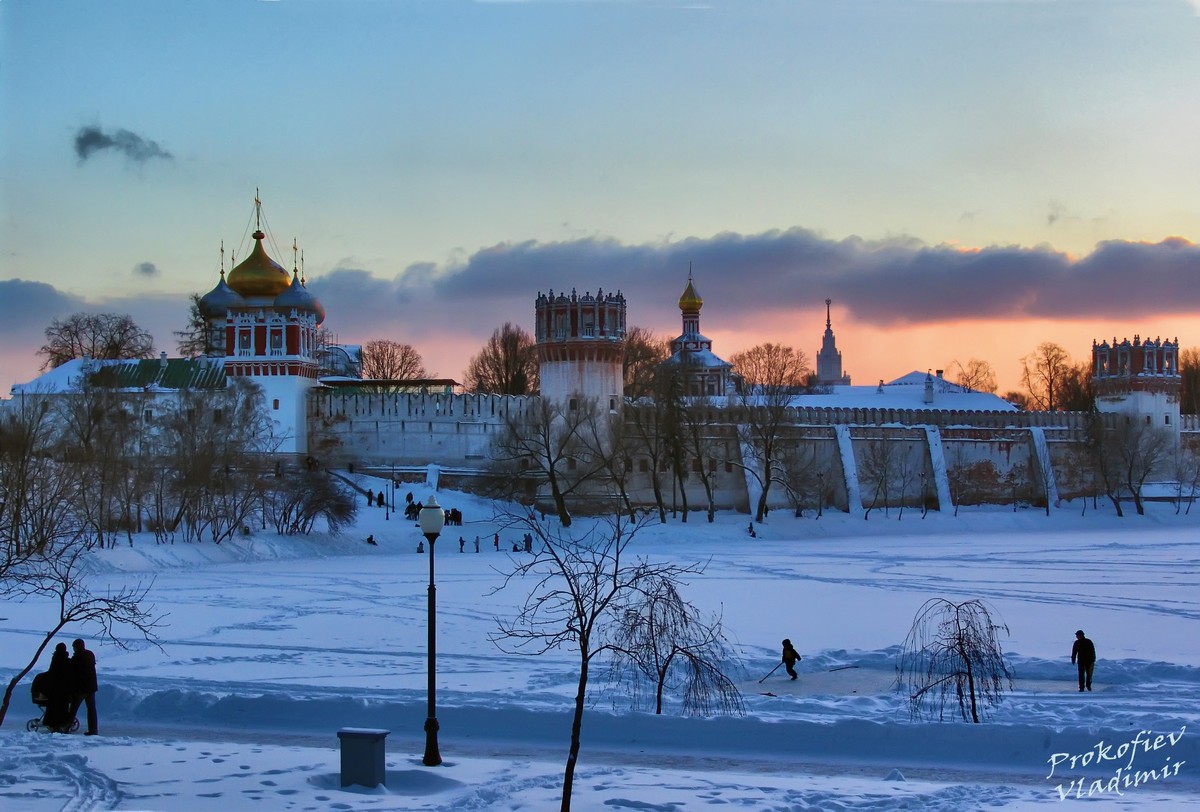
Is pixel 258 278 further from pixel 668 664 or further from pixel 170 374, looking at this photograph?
pixel 668 664

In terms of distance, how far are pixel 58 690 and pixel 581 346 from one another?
35004 millimetres

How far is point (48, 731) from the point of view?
37.2ft

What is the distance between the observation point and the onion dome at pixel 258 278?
46.5 meters

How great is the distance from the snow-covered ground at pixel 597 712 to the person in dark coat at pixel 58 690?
33 centimetres

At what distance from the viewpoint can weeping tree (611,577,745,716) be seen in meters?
12.7

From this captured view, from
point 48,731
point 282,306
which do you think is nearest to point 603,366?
point 282,306

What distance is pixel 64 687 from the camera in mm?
11344

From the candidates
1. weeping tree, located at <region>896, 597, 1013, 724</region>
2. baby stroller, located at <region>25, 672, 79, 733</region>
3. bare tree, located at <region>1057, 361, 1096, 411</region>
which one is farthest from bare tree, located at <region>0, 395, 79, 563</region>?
bare tree, located at <region>1057, 361, 1096, 411</region>

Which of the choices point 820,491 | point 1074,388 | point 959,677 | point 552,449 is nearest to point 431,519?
point 959,677

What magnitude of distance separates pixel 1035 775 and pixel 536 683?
520 centimetres

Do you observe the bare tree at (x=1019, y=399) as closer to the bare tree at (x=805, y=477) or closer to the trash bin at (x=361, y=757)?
the bare tree at (x=805, y=477)

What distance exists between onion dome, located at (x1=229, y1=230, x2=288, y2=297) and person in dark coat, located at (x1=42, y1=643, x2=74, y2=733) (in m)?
36.3

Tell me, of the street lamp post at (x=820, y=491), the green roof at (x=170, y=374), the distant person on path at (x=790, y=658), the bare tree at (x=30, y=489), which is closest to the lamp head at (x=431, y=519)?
the distant person on path at (x=790, y=658)

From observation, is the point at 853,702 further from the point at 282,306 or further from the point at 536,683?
the point at 282,306
